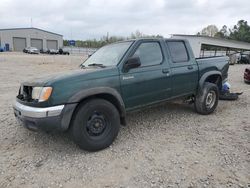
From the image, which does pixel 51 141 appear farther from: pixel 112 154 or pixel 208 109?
pixel 208 109

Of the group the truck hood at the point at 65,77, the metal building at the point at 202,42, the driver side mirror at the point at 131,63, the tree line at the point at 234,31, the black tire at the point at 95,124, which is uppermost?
the tree line at the point at 234,31

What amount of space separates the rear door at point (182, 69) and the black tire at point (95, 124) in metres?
1.73

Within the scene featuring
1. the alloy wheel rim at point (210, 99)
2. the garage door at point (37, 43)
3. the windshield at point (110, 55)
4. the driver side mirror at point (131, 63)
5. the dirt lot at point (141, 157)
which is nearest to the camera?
the dirt lot at point (141, 157)

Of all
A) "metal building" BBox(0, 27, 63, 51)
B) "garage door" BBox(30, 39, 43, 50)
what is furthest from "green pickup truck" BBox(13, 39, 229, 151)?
"garage door" BBox(30, 39, 43, 50)

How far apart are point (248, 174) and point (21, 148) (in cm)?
355

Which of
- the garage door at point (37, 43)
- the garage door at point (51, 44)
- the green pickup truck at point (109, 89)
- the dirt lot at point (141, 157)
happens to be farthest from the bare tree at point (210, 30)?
the dirt lot at point (141, 157)

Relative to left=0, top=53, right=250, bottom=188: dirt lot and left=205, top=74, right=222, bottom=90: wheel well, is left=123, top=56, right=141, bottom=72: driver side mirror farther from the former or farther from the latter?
left=205, top=74, right=222, bottom=90: wheel well

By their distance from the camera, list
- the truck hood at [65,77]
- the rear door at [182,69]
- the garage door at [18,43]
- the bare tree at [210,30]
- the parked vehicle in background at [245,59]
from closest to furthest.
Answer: the truck hood at [65,77] → the rear door at [182,69] → the parked vehicle in background at [245,59] → the garage door at [18,43] → the bare tree at [210,30]

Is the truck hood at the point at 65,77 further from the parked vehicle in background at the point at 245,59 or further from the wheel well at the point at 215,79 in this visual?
the parked vehicle in background at the point at 245,59

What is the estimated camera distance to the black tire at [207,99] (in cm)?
580

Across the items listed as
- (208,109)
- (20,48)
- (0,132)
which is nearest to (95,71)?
(0,132)

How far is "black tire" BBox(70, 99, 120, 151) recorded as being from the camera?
375 centimetres

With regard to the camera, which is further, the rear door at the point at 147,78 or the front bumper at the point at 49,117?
the rear door at the point at 147,78

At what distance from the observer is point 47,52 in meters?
57.3
